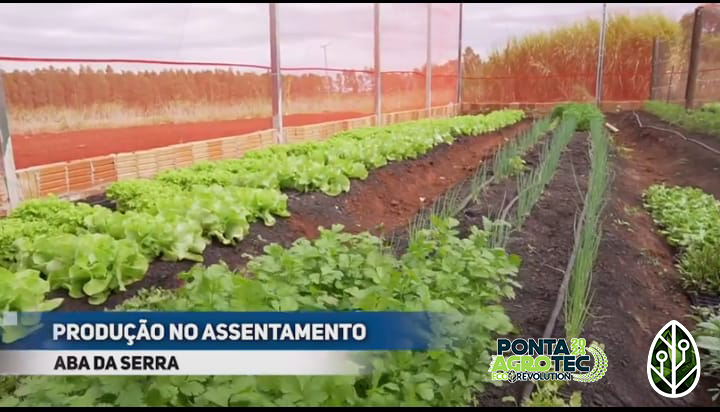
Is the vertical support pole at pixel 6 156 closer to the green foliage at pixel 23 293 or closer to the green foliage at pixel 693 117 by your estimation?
the green foliage at pixel 23 293

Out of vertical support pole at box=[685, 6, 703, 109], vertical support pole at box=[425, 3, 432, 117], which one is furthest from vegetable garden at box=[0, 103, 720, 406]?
vertical support pole at box=[425, 3, 432, 117]

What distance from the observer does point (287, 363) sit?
1.16m

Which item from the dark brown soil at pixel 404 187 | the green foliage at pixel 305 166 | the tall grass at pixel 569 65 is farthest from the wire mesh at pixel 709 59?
the green foliage at pixel 305 166

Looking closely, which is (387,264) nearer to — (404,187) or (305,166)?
(305,166)

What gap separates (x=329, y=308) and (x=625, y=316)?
1.15m

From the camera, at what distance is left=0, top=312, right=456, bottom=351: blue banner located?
120 centimetres

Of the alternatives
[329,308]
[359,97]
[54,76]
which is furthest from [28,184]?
[359,97]

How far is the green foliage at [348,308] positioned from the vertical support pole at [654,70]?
5.83 metres

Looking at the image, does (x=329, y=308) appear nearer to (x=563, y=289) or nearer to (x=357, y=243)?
(x=357, y=243)

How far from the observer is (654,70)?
812 cm

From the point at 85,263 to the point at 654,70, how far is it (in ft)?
28.2

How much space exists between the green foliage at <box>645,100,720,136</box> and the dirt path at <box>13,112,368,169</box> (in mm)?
4258

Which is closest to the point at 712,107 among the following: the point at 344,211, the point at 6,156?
the point at 344,211

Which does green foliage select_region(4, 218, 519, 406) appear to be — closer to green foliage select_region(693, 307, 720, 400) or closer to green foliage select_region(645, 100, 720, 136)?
green foliage select_region(693, 307, 720, 400)
